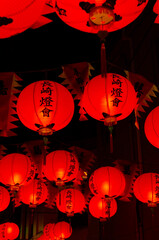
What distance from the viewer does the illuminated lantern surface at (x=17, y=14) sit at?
217cm

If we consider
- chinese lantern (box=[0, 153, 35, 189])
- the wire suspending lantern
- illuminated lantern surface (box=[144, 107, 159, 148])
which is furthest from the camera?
chinese lantern (box=[0, 153, 35, 189])

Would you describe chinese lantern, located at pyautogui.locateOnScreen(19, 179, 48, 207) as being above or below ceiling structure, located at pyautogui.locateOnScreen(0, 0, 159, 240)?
below

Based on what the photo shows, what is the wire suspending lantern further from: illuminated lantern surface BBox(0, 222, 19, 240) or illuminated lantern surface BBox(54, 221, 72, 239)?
illuminated lantern surface BBox(54, 221, 72, 239)

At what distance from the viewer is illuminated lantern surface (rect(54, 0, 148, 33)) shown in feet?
7.88

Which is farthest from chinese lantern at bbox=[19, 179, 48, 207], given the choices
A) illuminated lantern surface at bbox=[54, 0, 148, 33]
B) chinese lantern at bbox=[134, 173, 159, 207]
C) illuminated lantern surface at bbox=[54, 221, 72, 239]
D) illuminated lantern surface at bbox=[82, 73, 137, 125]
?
illuminated lantern surface at bbox=[54, 0, 148, 33]

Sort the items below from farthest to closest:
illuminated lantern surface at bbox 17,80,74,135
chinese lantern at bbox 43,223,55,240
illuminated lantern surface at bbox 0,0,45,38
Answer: chinese lantern at bbox 43,223,55,240 < illuminated lantern surface at bbox 17,80,74,135 < illuminated lantern surface at bbox 0,0,45,38

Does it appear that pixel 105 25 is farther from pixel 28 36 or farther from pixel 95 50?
pixel 95 50

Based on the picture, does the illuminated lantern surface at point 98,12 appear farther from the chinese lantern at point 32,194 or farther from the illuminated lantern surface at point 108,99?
the chinese lantern at point 32,194

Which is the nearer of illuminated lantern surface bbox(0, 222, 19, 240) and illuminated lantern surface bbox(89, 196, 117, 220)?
illuminated lantern surface bbox(89, 196, 117, 220)

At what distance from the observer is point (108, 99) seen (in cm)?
379

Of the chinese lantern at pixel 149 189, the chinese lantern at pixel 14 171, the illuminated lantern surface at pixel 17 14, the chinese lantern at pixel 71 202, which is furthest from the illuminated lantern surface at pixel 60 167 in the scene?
the illuminated lantern surface at pixel 17 14

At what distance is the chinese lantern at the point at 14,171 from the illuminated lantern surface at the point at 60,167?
0.36 m

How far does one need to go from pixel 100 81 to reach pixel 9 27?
1.71 metres

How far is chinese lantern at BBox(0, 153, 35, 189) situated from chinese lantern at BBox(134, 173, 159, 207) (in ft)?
Answer: 6.39
